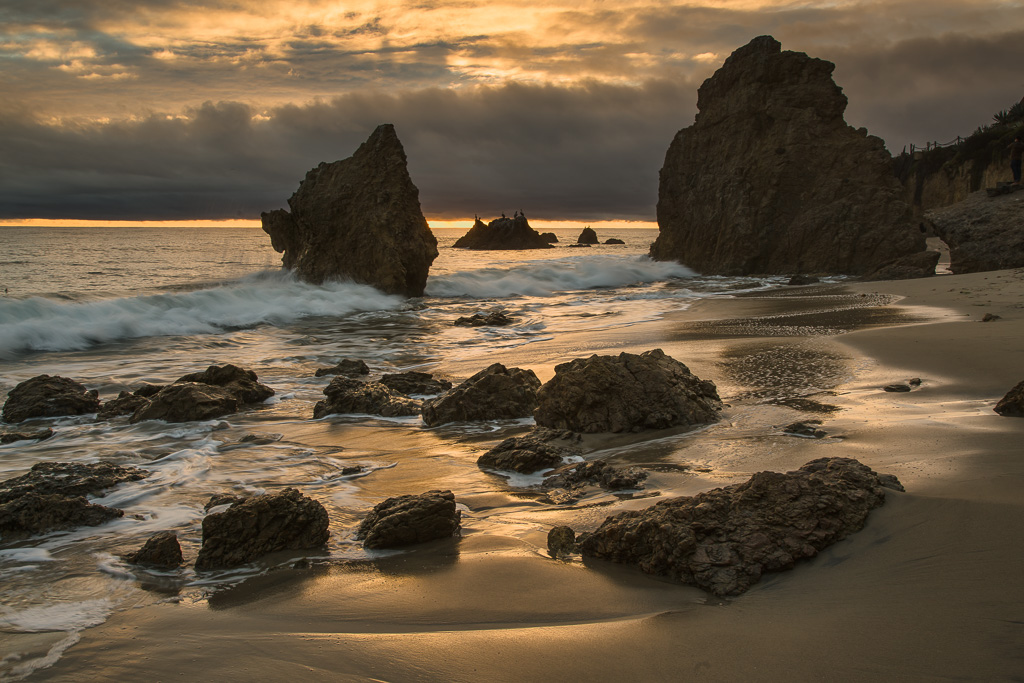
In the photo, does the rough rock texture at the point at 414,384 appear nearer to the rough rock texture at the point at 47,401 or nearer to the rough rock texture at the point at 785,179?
the rough rock texture at the point at 47,401

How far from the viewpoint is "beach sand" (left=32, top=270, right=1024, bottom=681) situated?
1785 millimetres

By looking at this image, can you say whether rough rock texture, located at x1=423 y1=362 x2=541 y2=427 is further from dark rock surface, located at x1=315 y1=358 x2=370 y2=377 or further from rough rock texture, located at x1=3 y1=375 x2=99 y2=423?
rough rock texture, located at x1=3 y1=375 x2=99 y2=423

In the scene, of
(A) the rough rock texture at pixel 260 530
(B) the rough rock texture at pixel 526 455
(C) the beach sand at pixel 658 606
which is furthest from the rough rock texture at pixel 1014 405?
(A) the rough rock texture at pixel 260 530

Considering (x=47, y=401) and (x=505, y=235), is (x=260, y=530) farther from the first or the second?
(x=505, y=235)

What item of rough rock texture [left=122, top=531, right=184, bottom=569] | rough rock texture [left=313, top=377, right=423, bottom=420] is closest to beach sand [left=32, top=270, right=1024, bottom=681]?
rough rock texture [left=122, top=531, right=184, bottom=569]

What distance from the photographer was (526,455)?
4035 millimetres

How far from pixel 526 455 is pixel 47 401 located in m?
5.16

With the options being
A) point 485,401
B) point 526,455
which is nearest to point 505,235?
point 485,401

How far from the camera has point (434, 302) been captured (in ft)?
66.5

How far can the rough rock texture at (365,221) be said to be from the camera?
2009 centimetres

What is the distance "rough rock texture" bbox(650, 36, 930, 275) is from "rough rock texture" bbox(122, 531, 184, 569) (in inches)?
841

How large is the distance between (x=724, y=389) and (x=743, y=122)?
2224cm

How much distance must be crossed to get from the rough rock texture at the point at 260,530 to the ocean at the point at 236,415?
0.32 ft

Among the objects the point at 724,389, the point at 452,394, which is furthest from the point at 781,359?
the point at 452,394
